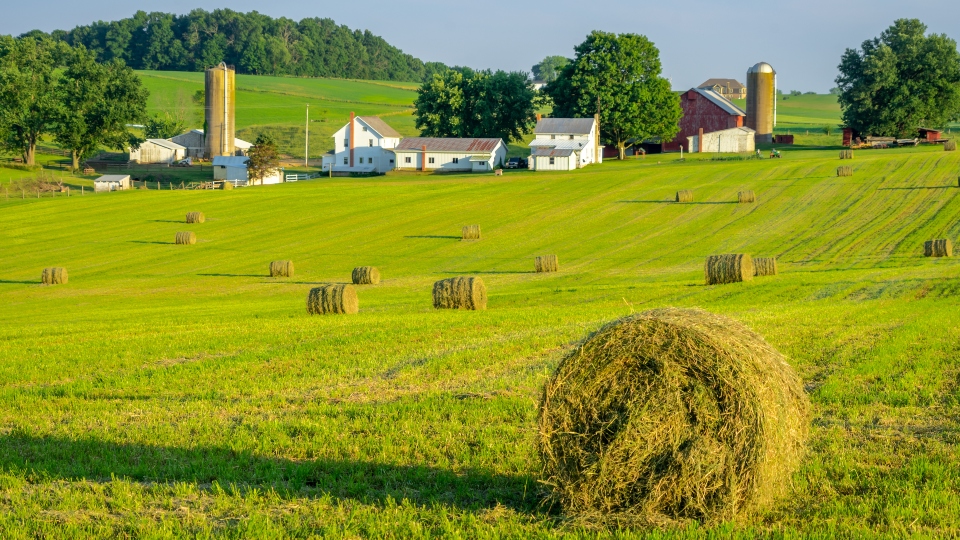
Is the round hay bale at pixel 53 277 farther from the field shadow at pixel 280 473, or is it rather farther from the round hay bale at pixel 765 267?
the field shadow at pixel 280 473

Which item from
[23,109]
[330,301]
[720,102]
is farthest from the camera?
[720,102]

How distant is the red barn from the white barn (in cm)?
6281

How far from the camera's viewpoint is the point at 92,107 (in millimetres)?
109688

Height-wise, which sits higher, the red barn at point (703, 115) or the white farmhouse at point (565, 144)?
the red barn at point (703, 115)

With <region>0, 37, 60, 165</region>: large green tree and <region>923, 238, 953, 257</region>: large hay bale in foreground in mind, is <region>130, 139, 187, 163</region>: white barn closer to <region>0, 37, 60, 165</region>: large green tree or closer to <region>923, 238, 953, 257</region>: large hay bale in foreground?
<region>0, 37, 60, 165</region>: large green tree

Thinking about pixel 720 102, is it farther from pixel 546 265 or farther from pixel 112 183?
pixel 546 265

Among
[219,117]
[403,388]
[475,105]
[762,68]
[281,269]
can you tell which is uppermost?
[762,68]

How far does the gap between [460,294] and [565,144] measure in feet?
253

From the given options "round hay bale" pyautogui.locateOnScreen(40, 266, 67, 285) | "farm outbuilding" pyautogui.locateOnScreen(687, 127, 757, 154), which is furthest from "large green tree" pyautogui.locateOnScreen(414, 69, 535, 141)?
"round hay bale" pyautogui.locateOnScreen(40, 266, 67, 285)

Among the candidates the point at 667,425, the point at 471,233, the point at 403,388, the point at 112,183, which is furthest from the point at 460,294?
the point at 112,183

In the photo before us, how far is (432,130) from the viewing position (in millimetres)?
115875

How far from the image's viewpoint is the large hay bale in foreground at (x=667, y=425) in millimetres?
8758

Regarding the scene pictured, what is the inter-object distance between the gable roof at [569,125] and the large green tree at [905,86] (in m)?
28.3

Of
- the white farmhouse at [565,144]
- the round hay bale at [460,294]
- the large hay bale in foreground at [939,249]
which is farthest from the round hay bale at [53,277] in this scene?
the white farmhouse at [565,144]
